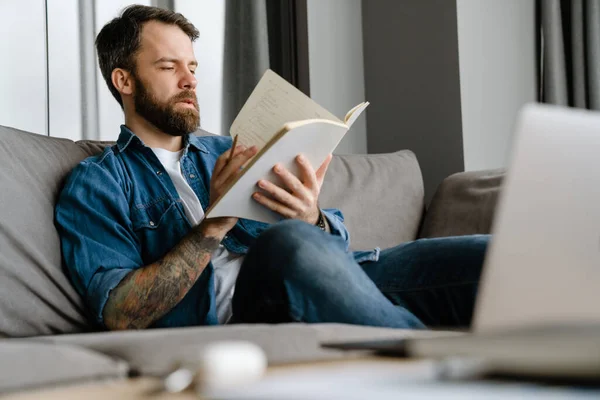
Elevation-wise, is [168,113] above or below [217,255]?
above

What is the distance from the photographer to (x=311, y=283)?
1157mm

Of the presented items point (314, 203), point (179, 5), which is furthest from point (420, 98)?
point (314, 203)

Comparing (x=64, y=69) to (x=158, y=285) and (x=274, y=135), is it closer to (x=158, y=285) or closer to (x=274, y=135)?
(x=158, y=285)

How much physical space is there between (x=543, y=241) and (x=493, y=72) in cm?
233

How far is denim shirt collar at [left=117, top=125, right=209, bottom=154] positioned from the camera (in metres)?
1.88

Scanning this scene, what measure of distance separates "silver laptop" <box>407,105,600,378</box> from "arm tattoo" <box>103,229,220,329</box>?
1.00 metres

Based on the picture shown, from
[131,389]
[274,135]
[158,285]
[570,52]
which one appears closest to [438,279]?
[274,135]

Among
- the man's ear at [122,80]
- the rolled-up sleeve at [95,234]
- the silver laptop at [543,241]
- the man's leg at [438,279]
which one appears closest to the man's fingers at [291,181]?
the man's leg at [438,279]

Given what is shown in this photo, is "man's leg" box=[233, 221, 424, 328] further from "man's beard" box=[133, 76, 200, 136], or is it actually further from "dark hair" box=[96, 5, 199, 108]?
"dark hair" box=[96, 5, 199, 108]

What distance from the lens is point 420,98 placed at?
2875 mm

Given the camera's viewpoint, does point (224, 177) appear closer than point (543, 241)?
No

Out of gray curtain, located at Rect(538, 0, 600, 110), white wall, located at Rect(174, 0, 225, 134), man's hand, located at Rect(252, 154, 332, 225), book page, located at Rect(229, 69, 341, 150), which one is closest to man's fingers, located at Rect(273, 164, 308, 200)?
man's hand, located at Rect(252, 154, 332, 225)

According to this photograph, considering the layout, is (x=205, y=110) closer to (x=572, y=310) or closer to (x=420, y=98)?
(x=420, y=98)

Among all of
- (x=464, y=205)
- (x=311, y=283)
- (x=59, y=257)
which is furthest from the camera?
(x=464, y=205)
